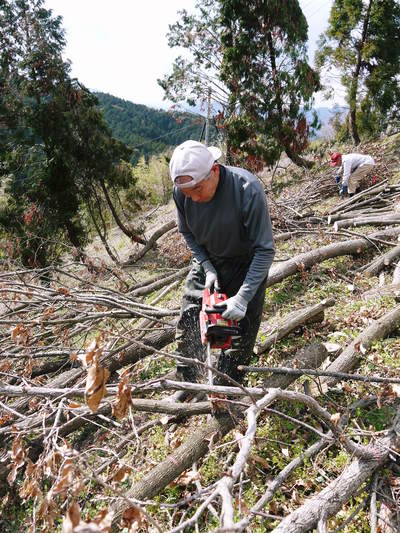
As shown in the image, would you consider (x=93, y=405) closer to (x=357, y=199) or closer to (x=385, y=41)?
(x=357, y=199)

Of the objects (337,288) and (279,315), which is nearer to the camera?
(279,315)

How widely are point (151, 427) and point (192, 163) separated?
2150mm

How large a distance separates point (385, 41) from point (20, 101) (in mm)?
11952

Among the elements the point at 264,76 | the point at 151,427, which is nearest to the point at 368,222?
the point at 151,427

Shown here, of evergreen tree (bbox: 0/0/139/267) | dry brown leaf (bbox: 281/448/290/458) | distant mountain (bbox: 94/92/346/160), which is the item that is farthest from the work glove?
distant mountain (bbox: 94/92/346/160)

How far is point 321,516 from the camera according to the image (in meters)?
1.68

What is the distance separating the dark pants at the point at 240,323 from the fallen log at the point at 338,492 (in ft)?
3.14

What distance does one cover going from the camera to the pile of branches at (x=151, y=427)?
1.23m

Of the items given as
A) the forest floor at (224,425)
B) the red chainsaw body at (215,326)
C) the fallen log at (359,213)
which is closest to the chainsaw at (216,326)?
the red chainsaw body at (215,326)

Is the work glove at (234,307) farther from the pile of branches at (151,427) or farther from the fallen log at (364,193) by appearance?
the fallen log at (364,193)

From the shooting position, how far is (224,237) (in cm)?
236

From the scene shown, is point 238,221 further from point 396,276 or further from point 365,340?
point 396,276

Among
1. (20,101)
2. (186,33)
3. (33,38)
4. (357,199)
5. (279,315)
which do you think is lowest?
(279,315)

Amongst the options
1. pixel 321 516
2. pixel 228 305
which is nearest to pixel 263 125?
pixel 228 305
